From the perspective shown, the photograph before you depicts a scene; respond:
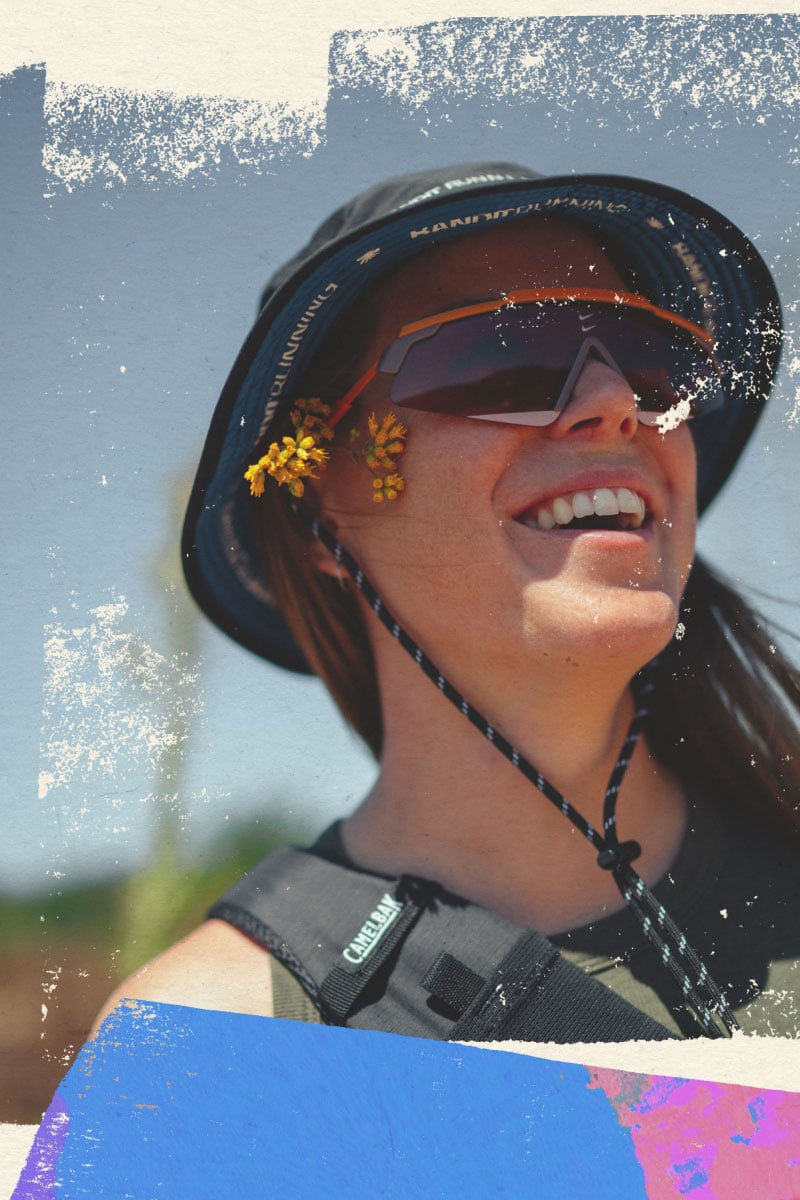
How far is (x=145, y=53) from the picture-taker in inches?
95.6

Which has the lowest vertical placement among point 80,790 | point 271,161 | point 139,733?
point 80,790

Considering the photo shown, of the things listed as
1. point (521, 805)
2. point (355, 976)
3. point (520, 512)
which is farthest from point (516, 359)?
point (355, 976)

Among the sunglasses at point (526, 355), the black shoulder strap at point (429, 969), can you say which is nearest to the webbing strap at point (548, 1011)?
the black shoulder strap at point (429, 969)

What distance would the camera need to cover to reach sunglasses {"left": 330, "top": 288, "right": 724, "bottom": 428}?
2037 millimetres

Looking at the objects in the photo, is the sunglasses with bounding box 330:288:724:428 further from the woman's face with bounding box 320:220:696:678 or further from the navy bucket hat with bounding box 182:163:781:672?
the navy bucket hat with bounding box 182:163:781:672

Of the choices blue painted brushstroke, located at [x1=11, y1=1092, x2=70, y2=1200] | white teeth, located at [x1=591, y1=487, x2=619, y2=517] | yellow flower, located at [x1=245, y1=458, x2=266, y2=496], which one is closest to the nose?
white teeth, located at [x1=591, y1=487, x2=619, y2=517]

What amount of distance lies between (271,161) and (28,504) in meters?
0.92

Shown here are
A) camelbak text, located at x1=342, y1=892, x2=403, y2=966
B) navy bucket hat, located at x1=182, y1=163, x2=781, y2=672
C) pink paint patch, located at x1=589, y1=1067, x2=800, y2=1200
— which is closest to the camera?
pink paint patch, located at x1=589, y1=1067, x2=800, y2=1200

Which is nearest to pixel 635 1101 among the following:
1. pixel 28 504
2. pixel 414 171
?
pixel 28 504

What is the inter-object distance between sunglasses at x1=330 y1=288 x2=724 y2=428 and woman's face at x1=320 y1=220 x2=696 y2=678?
0.10 feet

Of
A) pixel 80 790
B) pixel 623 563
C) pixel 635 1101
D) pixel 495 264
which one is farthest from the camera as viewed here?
pixel 80 790

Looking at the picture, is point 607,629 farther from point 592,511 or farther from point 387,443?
point 387,443

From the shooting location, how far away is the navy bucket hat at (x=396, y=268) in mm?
2059

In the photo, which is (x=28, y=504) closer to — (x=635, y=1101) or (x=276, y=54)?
(x=276, y=54)
